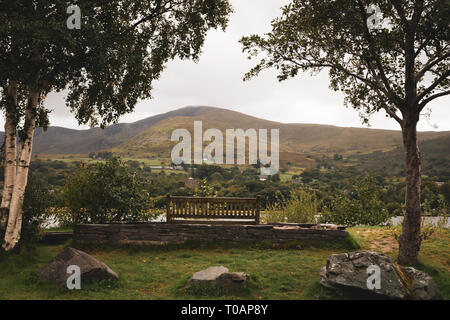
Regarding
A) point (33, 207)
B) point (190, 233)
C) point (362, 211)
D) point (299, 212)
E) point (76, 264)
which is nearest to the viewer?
point (76, 264)

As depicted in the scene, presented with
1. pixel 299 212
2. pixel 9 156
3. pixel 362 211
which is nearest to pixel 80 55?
pixel 9 156

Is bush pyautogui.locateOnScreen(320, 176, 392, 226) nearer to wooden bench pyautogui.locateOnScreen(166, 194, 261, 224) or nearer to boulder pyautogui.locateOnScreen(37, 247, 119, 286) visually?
wooden bench pyautogui.locateOnScreen(166, 194, 261, 224)

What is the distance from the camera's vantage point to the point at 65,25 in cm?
922

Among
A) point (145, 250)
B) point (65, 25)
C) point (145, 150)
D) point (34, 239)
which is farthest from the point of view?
point (145, 150)

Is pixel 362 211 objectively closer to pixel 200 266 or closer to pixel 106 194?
pixel 200 266

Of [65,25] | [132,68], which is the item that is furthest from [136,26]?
[65,25]

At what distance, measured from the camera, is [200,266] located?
398 inches

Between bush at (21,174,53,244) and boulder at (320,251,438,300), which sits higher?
bush at (21,174,53,244)

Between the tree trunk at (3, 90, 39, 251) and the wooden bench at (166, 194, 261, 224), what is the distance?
494 cm

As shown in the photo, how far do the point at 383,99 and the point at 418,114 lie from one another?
1.20m

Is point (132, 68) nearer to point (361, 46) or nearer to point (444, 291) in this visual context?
point (361, 46)

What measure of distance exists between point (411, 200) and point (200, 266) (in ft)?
21.0

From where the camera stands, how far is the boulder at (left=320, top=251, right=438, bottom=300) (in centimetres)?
707

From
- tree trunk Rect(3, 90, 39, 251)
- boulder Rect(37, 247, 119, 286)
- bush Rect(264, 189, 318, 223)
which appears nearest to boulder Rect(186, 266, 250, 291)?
boulder Rect(37, 247, 119, 286)
